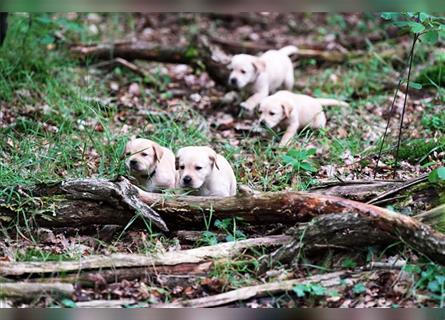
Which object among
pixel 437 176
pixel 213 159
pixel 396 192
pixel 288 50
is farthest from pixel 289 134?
pixel 437 176

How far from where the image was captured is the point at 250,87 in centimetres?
829

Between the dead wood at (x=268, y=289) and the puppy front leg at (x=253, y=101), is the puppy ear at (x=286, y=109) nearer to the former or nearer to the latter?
the puppy front leg at (x=253, y=101)

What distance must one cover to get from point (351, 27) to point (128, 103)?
4259mm

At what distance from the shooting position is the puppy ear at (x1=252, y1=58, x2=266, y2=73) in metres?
8.17

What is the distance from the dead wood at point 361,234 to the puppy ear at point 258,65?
11.9 ft

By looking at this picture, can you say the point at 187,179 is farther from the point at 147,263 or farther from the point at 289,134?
the point at 289,134

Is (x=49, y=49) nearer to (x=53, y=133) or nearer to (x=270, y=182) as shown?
(x=53, y=133)

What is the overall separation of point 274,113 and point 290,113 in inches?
6.3

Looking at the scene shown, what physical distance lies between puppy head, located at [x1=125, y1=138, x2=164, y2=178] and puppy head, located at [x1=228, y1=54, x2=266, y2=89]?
8.32ft

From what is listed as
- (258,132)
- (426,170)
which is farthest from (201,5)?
(258,132)

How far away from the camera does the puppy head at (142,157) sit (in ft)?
18.7

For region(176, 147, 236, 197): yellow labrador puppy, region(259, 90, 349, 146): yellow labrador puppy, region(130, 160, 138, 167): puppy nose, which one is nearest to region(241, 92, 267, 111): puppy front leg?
region(259, 90, 349, 146): yellow labrador puppy

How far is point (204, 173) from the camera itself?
5613mm

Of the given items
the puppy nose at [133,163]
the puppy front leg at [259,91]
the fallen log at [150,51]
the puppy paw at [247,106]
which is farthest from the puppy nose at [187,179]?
the fallen log at [150,51]
